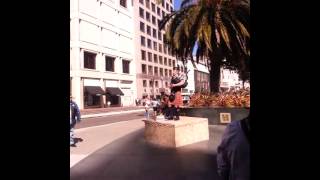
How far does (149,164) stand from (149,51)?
57.3 meters

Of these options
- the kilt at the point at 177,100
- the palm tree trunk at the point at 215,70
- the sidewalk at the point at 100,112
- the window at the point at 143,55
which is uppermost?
the window at the point at 143,55

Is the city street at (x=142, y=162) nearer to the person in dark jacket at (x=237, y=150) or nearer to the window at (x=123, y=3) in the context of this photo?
the person in dark jacket at (x=237, y=150)

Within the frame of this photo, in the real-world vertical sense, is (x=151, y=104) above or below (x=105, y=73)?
below

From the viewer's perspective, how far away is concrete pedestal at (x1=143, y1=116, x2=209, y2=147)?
843cm

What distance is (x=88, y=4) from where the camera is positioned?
43.6 m

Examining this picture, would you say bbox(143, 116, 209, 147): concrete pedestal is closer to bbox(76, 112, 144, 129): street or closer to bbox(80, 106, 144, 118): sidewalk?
bbox(76, 112, 144, 129): street

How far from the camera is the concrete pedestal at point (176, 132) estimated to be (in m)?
8.43

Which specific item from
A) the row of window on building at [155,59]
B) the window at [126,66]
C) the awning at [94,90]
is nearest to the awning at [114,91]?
the awning at [94,90]

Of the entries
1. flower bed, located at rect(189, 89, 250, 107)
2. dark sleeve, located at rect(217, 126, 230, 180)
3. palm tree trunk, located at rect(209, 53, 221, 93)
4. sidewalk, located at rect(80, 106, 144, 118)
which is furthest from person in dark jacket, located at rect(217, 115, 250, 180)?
sidewalk, located at rect(80, 106, 144, 118)

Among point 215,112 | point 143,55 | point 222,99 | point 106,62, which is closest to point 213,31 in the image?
point 222,99

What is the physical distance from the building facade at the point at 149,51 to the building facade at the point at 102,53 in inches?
94.4

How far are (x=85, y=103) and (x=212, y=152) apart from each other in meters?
36.4
